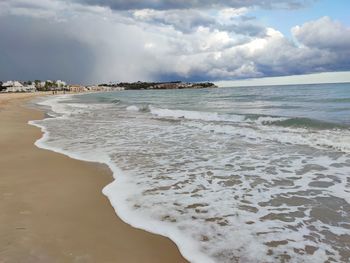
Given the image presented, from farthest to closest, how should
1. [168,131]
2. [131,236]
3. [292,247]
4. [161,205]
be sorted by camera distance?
[168,131] < [161,205] < [131,236] < [292,247]

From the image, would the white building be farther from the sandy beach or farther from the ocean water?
the sandy beach

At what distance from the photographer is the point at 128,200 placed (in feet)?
19.4

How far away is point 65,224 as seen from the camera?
473cm

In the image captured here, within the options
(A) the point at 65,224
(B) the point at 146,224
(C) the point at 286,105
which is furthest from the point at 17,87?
(B) the point at 146,224

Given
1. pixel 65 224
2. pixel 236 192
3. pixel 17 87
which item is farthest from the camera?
pixel 17 87

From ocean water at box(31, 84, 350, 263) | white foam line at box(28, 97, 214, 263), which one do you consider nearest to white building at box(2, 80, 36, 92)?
ocean water at box(31, 84, 350, 263)

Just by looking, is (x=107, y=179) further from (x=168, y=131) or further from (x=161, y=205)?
(x=168, y=131)

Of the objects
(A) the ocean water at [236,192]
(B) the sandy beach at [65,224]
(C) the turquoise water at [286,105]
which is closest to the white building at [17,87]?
(C) the turquoise water at [286,105]

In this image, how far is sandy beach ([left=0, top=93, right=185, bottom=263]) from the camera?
388 cm

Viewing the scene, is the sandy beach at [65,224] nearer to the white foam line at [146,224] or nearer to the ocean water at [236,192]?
the white foam line at [146,224]

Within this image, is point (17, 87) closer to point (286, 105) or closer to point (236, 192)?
point (286, 105)

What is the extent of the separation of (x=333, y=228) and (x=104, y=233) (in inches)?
118

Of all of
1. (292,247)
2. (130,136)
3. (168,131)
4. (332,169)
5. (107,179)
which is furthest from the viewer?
(168,131)

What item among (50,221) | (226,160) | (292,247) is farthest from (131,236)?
(226,160)
